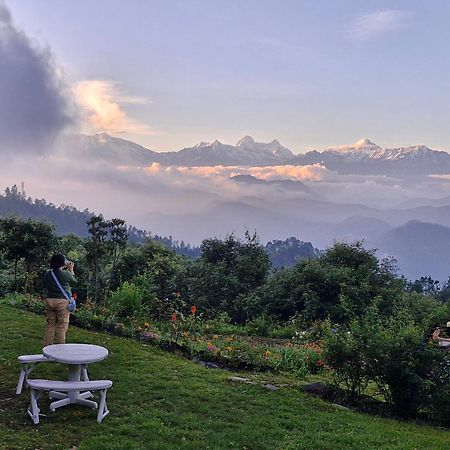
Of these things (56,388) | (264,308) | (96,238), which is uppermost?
(96,238)

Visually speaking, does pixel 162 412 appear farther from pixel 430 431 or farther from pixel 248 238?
pixel 248 238

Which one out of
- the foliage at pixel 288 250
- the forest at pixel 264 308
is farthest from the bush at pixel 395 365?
the foliage at pixel 288 250

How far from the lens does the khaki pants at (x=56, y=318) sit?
7234 millimetres

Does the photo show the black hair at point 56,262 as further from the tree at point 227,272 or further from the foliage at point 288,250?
the foliage at point 288,250

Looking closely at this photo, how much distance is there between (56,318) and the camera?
7375 millimetres

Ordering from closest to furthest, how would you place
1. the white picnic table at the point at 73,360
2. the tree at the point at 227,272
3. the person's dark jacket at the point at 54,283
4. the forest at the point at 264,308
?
the white picnic table at the point at 73,360, the forest at the point at 264,308, the person's dark jacket at the point at 54,283, the tree at the point at 227,272

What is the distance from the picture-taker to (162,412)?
596cm

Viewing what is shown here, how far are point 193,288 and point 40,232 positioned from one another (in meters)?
7.66

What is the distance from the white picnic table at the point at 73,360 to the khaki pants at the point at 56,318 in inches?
39.8

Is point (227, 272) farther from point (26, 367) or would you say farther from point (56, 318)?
point (26, 367)

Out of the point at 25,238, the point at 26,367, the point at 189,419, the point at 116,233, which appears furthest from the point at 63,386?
the point at 116,233

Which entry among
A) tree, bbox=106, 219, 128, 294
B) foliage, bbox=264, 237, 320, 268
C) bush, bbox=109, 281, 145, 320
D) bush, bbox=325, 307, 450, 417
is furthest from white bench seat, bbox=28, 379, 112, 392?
foliage, bbox=264, 237, 320, 268

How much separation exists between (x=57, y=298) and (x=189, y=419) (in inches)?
111

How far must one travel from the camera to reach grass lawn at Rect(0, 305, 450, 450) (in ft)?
16.9
